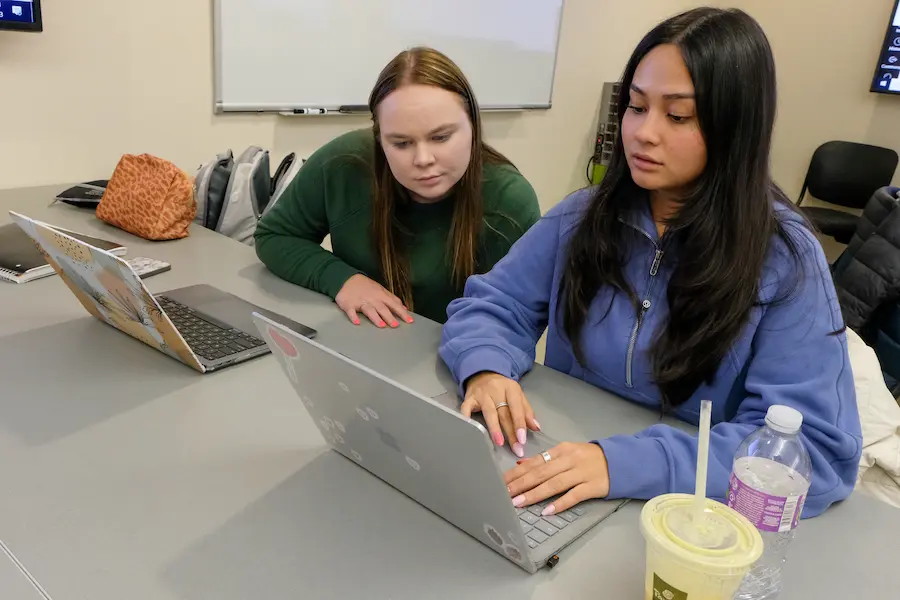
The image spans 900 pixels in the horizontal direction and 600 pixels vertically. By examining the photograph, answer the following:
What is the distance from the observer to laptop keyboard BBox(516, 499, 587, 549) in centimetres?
69

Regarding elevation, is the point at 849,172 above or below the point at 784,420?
below

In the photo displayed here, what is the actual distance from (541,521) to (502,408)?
8.1 inches

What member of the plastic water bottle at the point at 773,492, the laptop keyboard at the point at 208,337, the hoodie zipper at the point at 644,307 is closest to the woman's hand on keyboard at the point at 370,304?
the laptop keyboard at the point at 208,337

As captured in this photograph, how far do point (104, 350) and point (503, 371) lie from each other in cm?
60

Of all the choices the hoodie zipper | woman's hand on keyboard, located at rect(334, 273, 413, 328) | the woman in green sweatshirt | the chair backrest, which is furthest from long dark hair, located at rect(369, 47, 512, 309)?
the chair backrest

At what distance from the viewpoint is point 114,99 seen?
205cm

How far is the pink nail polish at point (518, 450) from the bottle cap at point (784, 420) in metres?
0.29

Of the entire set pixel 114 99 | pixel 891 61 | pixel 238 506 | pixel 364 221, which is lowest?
pixel 238 506

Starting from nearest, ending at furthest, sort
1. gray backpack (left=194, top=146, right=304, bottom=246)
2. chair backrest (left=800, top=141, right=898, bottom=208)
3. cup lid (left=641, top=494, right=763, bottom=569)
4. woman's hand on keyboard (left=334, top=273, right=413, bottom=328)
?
cup lid (left=641, top=494, right=763, bottom=569), woman's hand on keyboard (left=334, top=273, right=413, bottom=328), gray backpack (left=194, top=146, right=304, bottom=246), chair backrest (left=800, top=141, right=898, bottom=208)

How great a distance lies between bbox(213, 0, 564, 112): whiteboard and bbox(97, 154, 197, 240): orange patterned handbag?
64 centimetres

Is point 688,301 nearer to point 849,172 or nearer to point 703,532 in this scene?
point 703,532

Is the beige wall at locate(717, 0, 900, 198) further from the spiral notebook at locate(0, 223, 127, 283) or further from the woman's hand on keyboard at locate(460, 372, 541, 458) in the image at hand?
the spiral notebook at locate(0, 223, 127, 283)

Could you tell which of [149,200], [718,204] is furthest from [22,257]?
[718,204]

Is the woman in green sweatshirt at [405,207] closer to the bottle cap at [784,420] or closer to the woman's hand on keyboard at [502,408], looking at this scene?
the woman's hand on keyboard at [502,408]
